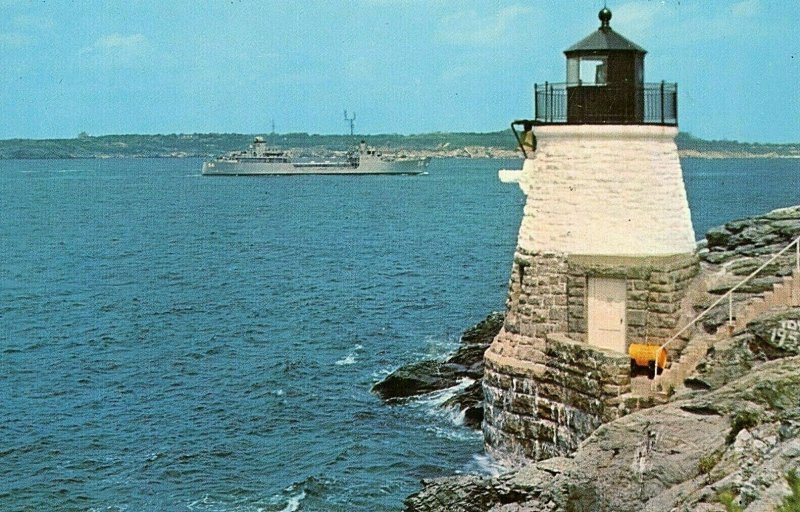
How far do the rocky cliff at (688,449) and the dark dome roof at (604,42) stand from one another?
206 inches

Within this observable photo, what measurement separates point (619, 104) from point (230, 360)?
1759cm

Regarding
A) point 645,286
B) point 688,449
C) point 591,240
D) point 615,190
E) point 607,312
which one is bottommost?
point 688,449

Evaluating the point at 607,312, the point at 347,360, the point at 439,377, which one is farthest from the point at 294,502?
the point at 347,360

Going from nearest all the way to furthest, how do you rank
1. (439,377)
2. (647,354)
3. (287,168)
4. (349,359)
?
(647,354), (439,377), (349,359), (287,168)

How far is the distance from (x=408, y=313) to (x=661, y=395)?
2434 centimetres

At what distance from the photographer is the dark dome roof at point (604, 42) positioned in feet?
60.7

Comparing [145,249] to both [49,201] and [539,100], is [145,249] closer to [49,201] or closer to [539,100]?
[539,100]

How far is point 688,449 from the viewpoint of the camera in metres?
13.5

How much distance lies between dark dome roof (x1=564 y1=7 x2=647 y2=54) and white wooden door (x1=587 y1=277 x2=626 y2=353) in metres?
3.90

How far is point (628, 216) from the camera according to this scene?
712 inches

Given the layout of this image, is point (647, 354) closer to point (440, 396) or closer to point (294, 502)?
point (294, 502)

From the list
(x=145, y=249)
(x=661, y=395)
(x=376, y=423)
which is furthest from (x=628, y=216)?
(x=145, y=249)

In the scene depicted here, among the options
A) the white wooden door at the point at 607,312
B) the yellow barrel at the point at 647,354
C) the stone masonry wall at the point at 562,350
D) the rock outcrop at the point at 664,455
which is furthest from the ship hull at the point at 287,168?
the rock outcrop at the point at 664,455

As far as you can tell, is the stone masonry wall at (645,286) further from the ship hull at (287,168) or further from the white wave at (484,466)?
the ship hull at (287,168)
